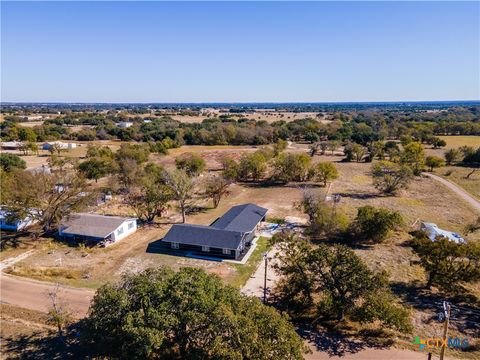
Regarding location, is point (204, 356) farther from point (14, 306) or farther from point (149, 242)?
point (149, 242)

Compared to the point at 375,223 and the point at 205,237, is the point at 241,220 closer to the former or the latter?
the point at 205,237

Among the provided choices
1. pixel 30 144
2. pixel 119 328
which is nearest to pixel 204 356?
pixel 119 328

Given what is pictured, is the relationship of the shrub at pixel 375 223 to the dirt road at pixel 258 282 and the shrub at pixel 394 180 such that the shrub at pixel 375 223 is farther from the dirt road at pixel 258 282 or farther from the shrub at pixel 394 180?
the shrub at pixel 394 180

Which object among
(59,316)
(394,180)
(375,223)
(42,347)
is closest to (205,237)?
A: (59,316)

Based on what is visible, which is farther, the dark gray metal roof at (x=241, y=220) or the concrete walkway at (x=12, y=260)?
the dark gray metal roof at (x=241, y=220)

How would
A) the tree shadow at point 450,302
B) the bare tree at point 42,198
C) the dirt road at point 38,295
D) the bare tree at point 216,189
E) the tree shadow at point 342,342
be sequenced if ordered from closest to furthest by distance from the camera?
the tree shadow at point 342,342
the tree shadow at point 450,302
the dirt road at point 38,295
the bare tree at point 42,198
the bare tree at point 216,189

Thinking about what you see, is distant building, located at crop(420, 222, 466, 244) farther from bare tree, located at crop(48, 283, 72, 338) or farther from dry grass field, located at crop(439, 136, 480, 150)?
dry grass field, located at crop(439, 136, 480, 150)

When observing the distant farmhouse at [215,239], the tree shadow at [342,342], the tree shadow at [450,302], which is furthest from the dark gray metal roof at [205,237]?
the tree shadow at [450,302]
